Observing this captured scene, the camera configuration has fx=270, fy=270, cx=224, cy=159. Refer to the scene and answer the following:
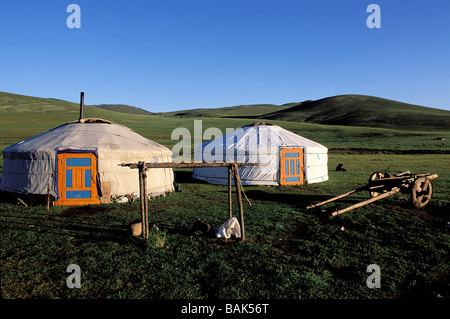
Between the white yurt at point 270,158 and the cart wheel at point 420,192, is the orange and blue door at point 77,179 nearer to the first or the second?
the white yurt at point 270,158

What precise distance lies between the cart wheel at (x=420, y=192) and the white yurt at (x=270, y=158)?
635cm

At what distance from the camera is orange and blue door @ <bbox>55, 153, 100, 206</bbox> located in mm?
10742

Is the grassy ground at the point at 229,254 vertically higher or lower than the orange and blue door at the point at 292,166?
lower

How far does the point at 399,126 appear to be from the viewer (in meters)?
74.3

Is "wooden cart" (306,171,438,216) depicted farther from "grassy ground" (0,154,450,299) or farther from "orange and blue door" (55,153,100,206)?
"orange and blue door" (55,153,100,206)

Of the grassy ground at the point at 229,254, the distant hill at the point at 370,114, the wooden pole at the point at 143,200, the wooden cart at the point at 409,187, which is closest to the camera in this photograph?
the grassy ground at the point at 229,254

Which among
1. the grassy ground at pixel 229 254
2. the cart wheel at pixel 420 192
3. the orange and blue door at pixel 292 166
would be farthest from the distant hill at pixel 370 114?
the grassy ground at pixel 229 254

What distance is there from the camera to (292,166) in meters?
15.5

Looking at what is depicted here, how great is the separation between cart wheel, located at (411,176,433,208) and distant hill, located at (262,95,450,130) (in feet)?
242

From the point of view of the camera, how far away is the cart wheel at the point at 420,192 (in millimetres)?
9127

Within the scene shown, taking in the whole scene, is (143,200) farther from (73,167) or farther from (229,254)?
(73,167)

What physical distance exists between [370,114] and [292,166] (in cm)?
9097

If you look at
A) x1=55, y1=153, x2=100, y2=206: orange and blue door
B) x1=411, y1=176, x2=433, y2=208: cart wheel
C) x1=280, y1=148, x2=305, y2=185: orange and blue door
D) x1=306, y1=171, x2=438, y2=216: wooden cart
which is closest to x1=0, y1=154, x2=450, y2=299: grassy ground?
x1=411, y1=176, x2=433, y2=208: cart wheel
